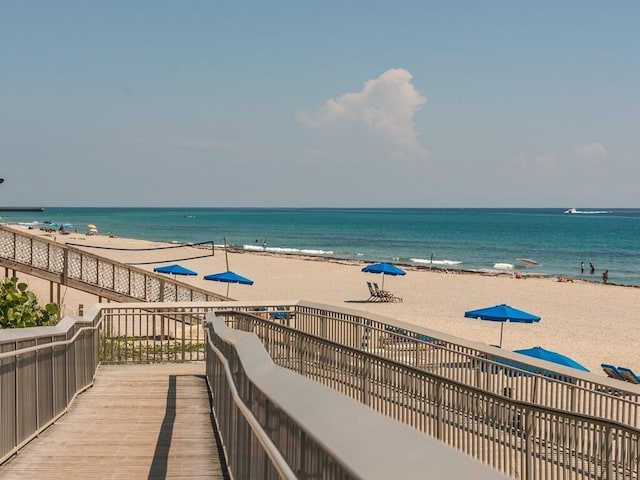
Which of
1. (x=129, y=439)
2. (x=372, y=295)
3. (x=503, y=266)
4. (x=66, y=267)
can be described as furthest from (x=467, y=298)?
(x=129, y=439)

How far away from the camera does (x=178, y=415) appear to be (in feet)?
34.9

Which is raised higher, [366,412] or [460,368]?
[366,412]

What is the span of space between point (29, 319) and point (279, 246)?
111 metres

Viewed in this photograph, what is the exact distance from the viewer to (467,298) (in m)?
50.8

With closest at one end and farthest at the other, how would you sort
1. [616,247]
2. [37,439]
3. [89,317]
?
[37,439]
[89,317]
[616,247]

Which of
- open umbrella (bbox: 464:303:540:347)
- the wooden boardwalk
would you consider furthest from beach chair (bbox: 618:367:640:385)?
the wooden boardwalk

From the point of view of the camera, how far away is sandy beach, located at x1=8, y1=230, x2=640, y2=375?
32906mm

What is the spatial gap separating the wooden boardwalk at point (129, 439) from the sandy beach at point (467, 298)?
1629 cm

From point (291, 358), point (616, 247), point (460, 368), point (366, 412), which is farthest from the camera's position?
point (616, 247)

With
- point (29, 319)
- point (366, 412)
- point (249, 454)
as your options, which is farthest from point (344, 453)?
point (29, 319)

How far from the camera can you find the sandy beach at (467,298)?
108ft

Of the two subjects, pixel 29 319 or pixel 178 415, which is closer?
pixel 178 415

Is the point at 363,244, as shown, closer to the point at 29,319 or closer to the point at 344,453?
the point at 29,319

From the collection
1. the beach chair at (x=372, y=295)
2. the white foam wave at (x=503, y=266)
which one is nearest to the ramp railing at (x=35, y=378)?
the beach chair at (x=372, y=295)
